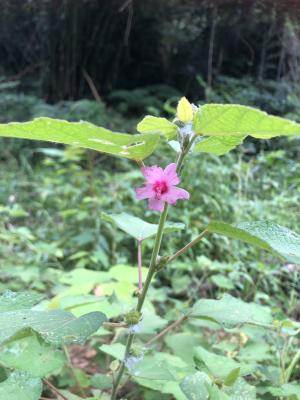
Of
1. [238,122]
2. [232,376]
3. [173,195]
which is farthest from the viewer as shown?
[232,376]

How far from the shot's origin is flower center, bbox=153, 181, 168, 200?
1.89 ft

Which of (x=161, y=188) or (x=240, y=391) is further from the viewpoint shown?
(x=240, y=391)

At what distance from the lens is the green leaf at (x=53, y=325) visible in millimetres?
499

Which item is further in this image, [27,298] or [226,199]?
[226,199]

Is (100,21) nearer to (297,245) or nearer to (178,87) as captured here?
(178,87)

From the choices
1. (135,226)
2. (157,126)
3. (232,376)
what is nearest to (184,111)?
(157,126)

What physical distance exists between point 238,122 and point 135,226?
349 mm

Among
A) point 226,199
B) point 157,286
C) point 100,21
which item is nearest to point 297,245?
point 157,286

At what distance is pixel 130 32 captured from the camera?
6.36 metres

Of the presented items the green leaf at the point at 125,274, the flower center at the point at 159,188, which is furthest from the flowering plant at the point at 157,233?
the green leaf at the point at 125,274

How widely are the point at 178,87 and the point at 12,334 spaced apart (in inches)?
242

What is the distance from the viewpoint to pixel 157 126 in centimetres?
54

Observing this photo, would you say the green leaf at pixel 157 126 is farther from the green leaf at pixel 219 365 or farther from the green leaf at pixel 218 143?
the green leaf at pixel 219 365

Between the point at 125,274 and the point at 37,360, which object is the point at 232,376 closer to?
the point at 37,360
